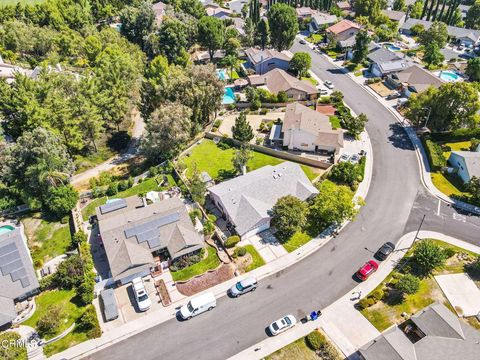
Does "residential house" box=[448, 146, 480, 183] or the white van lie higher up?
"residential house" box=[448, 146, 480, 183]

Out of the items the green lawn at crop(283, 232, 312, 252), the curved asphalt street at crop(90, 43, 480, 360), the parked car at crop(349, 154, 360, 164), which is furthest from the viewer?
the parked car at crop(349, 154, 360, 164)

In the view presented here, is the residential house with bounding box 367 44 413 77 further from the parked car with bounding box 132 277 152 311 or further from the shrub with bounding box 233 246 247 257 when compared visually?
the parked car with bounding box 132 277 152 311

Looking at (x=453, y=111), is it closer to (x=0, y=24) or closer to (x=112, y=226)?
(x=112, y=226)

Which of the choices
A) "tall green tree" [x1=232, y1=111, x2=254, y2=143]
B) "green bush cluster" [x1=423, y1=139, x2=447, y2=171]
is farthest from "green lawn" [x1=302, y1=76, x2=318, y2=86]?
"green bush cluster" [x1=423, y1=139, x2=447, y2=171]

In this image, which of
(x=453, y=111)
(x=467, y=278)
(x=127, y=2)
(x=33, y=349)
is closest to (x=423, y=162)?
(x=453, y=111)

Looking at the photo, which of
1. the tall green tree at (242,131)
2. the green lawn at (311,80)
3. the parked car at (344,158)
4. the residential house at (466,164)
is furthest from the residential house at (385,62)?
the tall green tree at (242,131)

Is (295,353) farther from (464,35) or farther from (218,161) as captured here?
(464,35)

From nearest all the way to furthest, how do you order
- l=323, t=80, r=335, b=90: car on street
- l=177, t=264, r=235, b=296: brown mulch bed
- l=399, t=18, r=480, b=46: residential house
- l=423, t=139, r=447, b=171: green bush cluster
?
l=177, t=264, r=235, b=296: brown mulch bed
l=423, t=139, r=447, b=171: green bush cluster
l=323, t=80, r=335, b=90: car on street
l=399, t=18, r=480, b=46: residential house
